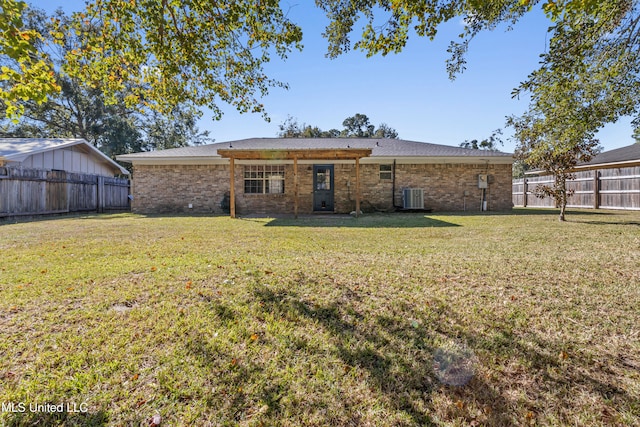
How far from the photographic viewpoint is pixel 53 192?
1304cm

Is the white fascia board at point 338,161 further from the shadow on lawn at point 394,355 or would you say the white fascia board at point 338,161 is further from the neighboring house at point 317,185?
the shadow on lawn at point 394,355

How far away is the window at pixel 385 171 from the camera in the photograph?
13.8 m

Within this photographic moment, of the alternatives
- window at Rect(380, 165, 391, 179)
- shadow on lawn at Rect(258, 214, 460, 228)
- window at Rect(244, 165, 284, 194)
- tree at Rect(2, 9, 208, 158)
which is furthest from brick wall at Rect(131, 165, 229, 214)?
tree at Rect(2, 9, 208, 158)

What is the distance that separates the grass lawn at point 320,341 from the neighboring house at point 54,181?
9931mm

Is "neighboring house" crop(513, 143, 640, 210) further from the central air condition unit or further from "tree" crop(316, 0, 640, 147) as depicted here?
"tree" crop(316, 0, 640, 147)

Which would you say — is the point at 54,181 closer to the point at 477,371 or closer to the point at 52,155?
the point at 52,155

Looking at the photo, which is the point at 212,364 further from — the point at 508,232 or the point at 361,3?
the point at 508,232

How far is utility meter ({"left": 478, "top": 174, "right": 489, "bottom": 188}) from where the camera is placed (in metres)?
13.7

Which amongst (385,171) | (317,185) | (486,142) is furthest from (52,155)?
(486,142)

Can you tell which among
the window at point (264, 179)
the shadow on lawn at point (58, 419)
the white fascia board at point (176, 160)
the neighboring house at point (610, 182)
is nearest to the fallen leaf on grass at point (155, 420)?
the shadow on lawn at point (58, 419)

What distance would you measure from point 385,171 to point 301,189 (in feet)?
13.2

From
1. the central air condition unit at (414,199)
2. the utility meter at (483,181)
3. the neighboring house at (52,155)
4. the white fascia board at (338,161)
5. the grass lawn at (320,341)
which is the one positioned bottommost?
the grass lawn at (320,341)

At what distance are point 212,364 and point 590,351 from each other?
267 centimetres

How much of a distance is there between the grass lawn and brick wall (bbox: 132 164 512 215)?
9432 millimetres
